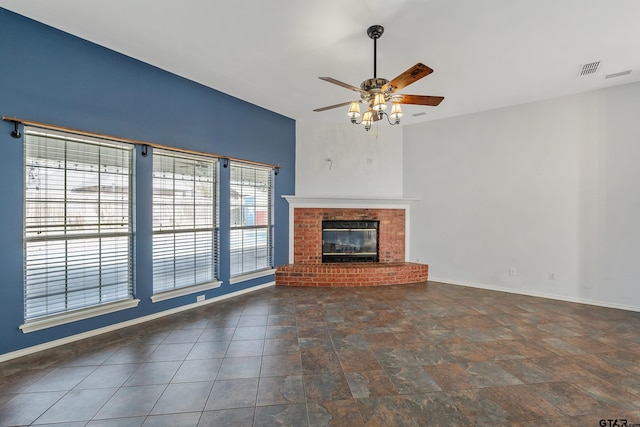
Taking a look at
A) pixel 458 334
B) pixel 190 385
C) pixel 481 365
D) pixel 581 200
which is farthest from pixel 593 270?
pixel 190 385

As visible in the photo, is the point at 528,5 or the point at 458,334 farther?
the point at 458,334

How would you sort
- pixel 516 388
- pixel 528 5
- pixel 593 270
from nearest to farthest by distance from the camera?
pixel 516 388, pixel 528 5, pixel 593 270

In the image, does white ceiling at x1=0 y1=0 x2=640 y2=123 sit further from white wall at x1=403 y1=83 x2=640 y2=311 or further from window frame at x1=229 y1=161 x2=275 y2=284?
window frame at x1=229 y1=161 x2=275 y2=284

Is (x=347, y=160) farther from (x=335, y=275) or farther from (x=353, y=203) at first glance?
(x=335, y=275)

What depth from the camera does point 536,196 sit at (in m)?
4.61

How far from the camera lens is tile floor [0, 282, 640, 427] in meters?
1.90

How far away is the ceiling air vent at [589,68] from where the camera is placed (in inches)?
134

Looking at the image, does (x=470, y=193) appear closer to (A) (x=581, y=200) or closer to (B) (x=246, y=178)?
(A) (x=581, y=200)

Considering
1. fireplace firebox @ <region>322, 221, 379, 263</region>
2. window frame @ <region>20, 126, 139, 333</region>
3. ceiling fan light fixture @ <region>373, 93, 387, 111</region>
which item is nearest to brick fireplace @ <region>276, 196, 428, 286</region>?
fireplace firebox @ <region>322, 221, 379, 263</region>

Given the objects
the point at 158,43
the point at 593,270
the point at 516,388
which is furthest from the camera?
the point at 593,270

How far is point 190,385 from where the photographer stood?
221 cm

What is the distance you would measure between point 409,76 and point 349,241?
3809 mm

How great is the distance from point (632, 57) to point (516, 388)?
3.95 meters

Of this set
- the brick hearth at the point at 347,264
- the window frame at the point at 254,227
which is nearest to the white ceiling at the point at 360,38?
the window frame at the point at 254,227
